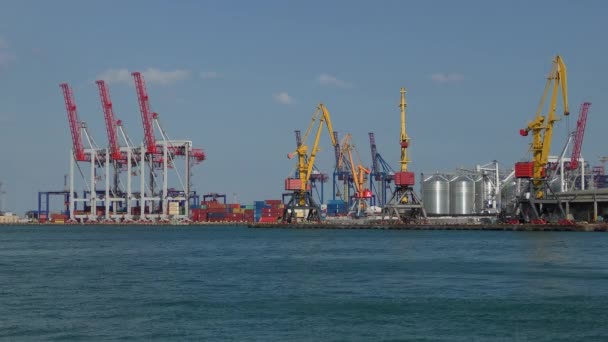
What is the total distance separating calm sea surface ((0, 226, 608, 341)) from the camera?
2512 cm

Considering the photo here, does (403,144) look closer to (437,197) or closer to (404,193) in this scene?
(404,193)

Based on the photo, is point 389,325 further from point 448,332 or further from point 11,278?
point 11,278

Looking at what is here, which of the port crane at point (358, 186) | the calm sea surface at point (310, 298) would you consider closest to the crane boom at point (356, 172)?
the port crane at point (358, 186)

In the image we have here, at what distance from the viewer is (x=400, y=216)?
381 ft

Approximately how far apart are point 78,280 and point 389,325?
692 inches

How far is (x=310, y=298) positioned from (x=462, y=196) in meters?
98.6

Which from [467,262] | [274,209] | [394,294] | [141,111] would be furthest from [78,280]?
[274,209]

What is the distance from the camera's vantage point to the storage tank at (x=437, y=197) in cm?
12800

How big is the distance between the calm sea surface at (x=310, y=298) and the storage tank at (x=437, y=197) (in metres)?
74.5

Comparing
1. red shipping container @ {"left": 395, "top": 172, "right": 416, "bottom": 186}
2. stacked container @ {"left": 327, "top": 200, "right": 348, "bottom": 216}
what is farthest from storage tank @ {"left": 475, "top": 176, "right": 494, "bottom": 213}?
stacked container @ {"left": 327, "top": 200, "right": 348, "bottom": 216}

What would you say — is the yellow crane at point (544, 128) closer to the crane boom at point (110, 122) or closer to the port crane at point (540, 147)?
the port crane at point (540, 147)

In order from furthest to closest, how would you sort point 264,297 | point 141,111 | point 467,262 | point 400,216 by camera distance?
point 141,111
point 400,216
point 467,262
point 264,297

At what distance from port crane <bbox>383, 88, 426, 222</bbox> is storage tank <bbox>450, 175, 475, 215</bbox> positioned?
12916 mm

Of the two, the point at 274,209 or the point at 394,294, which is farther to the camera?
the point at 274,209
